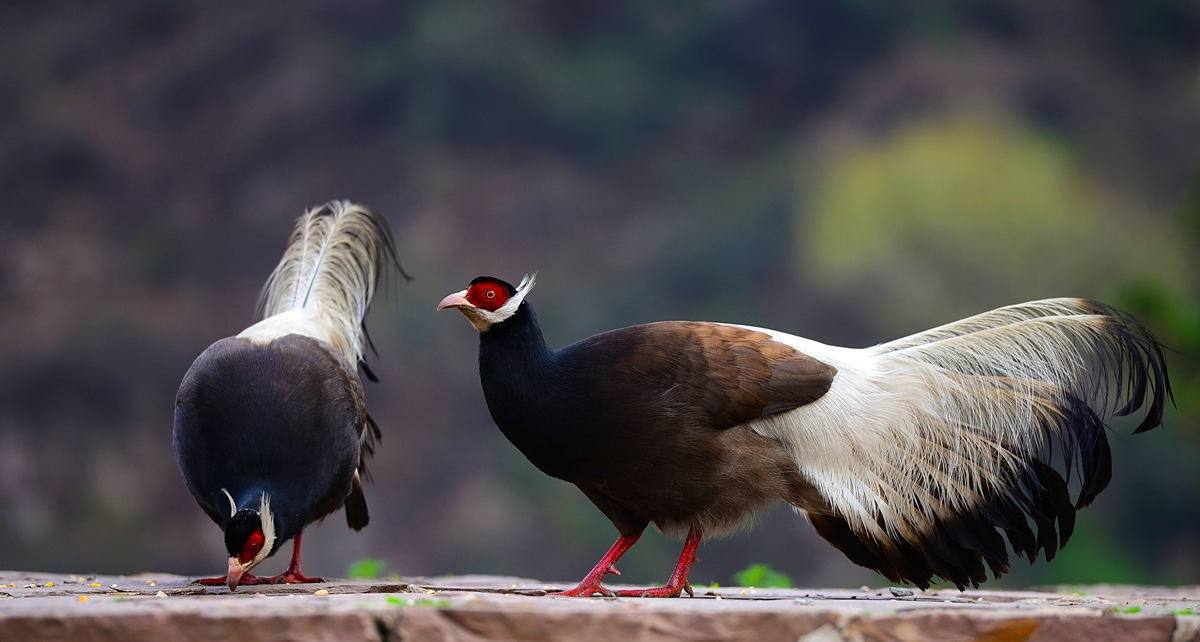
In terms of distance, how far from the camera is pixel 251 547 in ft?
13.3

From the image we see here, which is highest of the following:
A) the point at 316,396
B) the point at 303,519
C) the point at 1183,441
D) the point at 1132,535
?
the point at 316,396

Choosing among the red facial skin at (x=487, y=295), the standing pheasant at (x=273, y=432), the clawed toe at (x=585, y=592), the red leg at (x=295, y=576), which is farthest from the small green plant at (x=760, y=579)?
the red facial skin at (x=487, y=295)

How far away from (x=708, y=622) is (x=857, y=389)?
4.73 feet

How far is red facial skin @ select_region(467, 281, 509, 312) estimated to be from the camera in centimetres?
423

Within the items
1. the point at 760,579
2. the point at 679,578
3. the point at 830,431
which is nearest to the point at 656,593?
the point at 679,578

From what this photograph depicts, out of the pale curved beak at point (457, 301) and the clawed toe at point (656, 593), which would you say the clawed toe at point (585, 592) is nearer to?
the clawed toe at point (656, 593)

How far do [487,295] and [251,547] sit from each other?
106 cm

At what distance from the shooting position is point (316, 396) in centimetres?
468

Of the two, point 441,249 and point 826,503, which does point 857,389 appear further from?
point 441,249

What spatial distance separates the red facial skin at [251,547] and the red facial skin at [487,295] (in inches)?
38.2

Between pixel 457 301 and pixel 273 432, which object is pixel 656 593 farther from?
pixel 273 432

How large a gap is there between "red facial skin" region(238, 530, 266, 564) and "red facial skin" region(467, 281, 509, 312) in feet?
3.19

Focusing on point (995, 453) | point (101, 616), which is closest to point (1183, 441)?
point (995, 453)

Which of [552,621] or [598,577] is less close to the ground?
[552,621]
